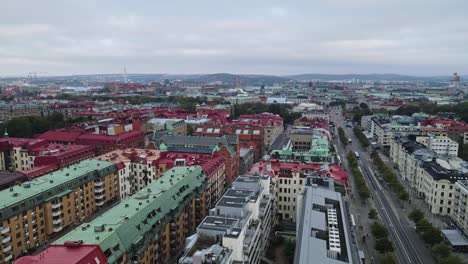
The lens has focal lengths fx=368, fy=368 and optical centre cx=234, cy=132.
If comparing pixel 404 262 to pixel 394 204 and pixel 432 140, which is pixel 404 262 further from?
pixel 432 140

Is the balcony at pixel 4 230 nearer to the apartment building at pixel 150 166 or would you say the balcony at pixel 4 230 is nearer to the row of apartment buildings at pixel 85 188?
the row of apartment buildings at pixel 85 188

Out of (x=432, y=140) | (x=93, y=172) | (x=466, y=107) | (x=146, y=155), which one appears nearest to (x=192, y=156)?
(x=146, y=155)

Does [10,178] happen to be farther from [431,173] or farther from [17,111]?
[17,111]

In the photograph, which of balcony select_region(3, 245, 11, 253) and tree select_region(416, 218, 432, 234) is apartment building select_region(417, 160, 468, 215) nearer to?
tree select_region(416, 218, 432, 234)

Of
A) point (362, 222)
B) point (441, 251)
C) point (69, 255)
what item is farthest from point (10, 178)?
point (441, 251)

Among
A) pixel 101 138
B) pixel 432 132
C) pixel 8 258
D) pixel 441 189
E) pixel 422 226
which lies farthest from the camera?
pixel 432 132

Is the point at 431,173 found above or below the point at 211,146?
below
